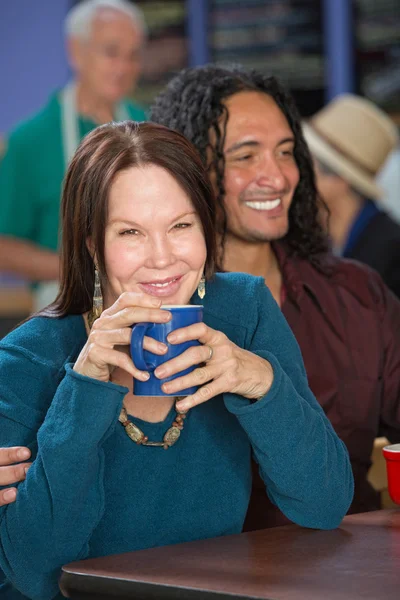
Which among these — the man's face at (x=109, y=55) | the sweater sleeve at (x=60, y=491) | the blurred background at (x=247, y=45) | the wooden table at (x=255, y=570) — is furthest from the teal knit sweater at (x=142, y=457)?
the blurred background at (x=247, y=45)

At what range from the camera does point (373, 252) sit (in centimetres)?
331

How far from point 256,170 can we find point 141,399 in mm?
743

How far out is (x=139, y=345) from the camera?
1.42m

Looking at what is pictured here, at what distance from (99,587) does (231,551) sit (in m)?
0.21

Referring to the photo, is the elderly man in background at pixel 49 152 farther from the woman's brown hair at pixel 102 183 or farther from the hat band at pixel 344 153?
the woman's brown hair at pixel 102 183

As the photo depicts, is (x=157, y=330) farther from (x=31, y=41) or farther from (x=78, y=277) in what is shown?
(x=31, y=41)

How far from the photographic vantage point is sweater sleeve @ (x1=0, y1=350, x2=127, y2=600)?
1.49 m

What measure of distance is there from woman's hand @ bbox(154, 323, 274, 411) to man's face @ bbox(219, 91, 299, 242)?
750 millimetres

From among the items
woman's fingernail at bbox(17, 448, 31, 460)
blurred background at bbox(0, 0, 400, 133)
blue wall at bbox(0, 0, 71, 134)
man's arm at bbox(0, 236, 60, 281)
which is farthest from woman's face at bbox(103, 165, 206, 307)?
blue wall at bbox(0, 0, 71, 134)

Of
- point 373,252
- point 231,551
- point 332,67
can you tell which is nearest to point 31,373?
point 231,551

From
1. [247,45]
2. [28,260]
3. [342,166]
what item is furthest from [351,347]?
[247,45]

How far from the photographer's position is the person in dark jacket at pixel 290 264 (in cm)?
221

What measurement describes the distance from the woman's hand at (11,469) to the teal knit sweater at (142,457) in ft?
0.06

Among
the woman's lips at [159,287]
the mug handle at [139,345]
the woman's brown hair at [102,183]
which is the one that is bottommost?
the mug handle at [139,345]
